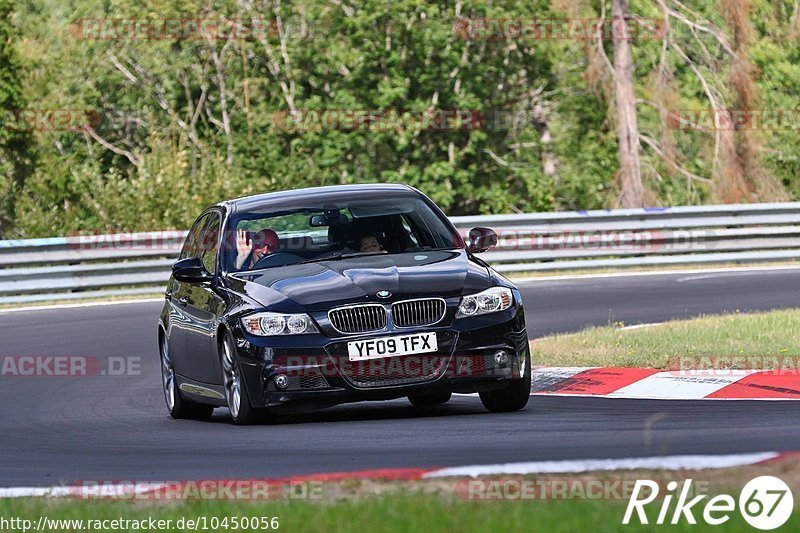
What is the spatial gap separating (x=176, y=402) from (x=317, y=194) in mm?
1825

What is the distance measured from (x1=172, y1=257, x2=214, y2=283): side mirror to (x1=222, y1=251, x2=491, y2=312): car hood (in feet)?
1.34

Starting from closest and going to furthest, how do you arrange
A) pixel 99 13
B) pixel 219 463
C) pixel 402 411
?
pixel 219 463
pixel 402 411
pixel 99 13

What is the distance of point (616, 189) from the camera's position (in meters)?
35.6

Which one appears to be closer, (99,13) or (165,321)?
(165,321)

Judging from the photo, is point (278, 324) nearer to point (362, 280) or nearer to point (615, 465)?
point (362, 280)

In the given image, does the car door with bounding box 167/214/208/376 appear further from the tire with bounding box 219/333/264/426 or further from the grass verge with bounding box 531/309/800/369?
the grass verge with bounding box 531/309/800/369

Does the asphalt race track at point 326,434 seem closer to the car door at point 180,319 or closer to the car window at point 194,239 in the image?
the car door at point 180,319

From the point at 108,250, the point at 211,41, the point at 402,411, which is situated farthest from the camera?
the point at 211,41

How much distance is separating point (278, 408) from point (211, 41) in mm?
30602

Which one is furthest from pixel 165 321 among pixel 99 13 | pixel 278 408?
pixel 99 13

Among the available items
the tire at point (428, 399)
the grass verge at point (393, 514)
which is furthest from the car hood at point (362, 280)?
the grass verge at point (393, 514)

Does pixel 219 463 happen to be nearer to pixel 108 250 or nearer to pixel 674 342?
pixel 674 342

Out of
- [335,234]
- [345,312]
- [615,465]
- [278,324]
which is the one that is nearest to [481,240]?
[335,234]

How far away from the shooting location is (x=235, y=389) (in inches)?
397
